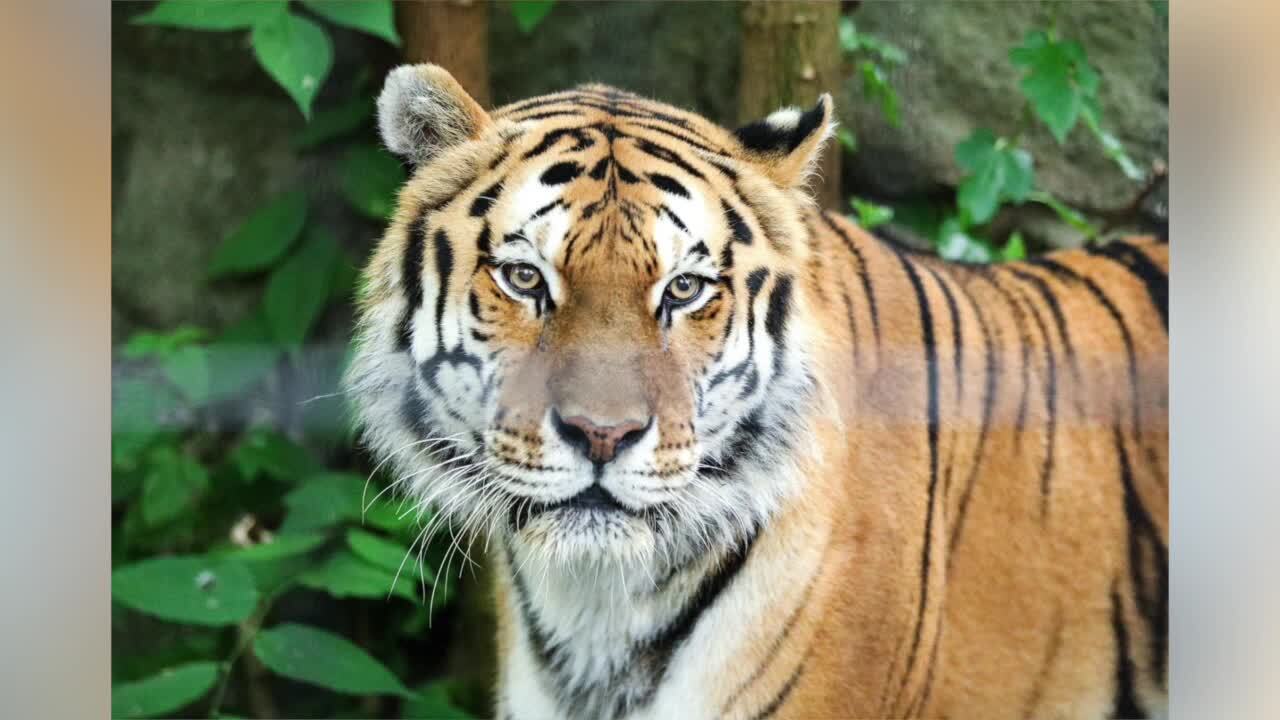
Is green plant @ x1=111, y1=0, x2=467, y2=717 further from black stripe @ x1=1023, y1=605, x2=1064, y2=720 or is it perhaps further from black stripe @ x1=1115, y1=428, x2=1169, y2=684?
black stripe @ x1=1115, y1=428, x2=1169, y2=684

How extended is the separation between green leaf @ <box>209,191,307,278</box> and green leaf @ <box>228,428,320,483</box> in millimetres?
179

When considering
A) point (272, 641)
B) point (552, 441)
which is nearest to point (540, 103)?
point (552, 441)

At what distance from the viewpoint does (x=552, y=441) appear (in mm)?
1134

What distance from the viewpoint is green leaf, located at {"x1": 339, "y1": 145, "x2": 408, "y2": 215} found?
123 centimetres

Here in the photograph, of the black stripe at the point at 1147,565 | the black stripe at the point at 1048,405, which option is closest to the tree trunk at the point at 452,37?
the black stripe at the point at 1048,405

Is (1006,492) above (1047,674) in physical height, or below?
above

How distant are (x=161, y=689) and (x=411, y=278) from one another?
0.53m

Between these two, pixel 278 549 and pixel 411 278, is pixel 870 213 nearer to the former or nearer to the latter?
pixel 411 278

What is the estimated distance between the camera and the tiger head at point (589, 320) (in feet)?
3.76

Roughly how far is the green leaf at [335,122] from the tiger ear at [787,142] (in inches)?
15.4

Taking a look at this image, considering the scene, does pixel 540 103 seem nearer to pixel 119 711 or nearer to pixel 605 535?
pixel 605 535

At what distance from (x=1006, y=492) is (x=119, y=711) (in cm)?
99

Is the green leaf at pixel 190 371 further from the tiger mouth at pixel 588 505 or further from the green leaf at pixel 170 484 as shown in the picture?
the tiger mouth at pixel 588 505
